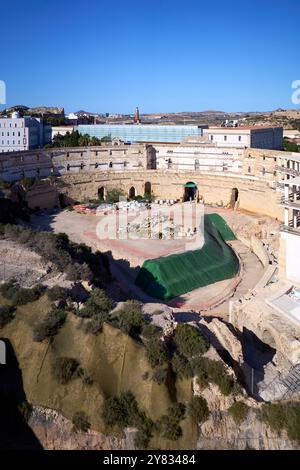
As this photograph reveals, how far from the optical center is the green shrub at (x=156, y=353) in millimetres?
13055

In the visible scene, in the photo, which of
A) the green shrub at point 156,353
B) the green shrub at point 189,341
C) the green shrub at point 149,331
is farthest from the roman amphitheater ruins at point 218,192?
the green shrub at point 156,353

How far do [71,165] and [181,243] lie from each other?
719 inches

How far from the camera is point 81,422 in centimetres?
1173

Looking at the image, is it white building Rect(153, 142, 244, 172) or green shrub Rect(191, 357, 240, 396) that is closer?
green shrub Rect(191, 357, 240, 396)

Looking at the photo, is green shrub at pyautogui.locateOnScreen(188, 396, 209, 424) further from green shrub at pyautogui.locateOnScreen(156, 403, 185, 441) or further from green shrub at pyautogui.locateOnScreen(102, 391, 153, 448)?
green shrub at pyautogui.locateOnScreen(102, 391, 153, 448)

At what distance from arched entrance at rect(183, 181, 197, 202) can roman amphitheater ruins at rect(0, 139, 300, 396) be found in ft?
0.32

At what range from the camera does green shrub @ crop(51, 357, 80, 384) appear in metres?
12.8

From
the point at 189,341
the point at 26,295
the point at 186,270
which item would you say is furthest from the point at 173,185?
the point at 189,341

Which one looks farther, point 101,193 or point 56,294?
point 101,193

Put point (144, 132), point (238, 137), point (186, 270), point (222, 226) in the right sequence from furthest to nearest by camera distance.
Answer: point (144, 132), point (238, 137), point (222, 226), point (186, 270)

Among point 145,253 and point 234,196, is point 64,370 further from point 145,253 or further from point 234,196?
point 234,196

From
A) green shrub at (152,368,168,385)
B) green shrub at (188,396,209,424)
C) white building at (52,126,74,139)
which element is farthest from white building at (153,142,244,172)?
green shrub at (188,396,209,424)

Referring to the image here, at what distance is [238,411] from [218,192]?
32.8 meters

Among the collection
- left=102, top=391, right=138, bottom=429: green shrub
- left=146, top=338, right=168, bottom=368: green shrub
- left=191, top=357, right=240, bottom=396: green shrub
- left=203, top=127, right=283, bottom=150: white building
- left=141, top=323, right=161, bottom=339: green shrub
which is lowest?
left=102, top=391, right=138, bottom=429: green shrub
